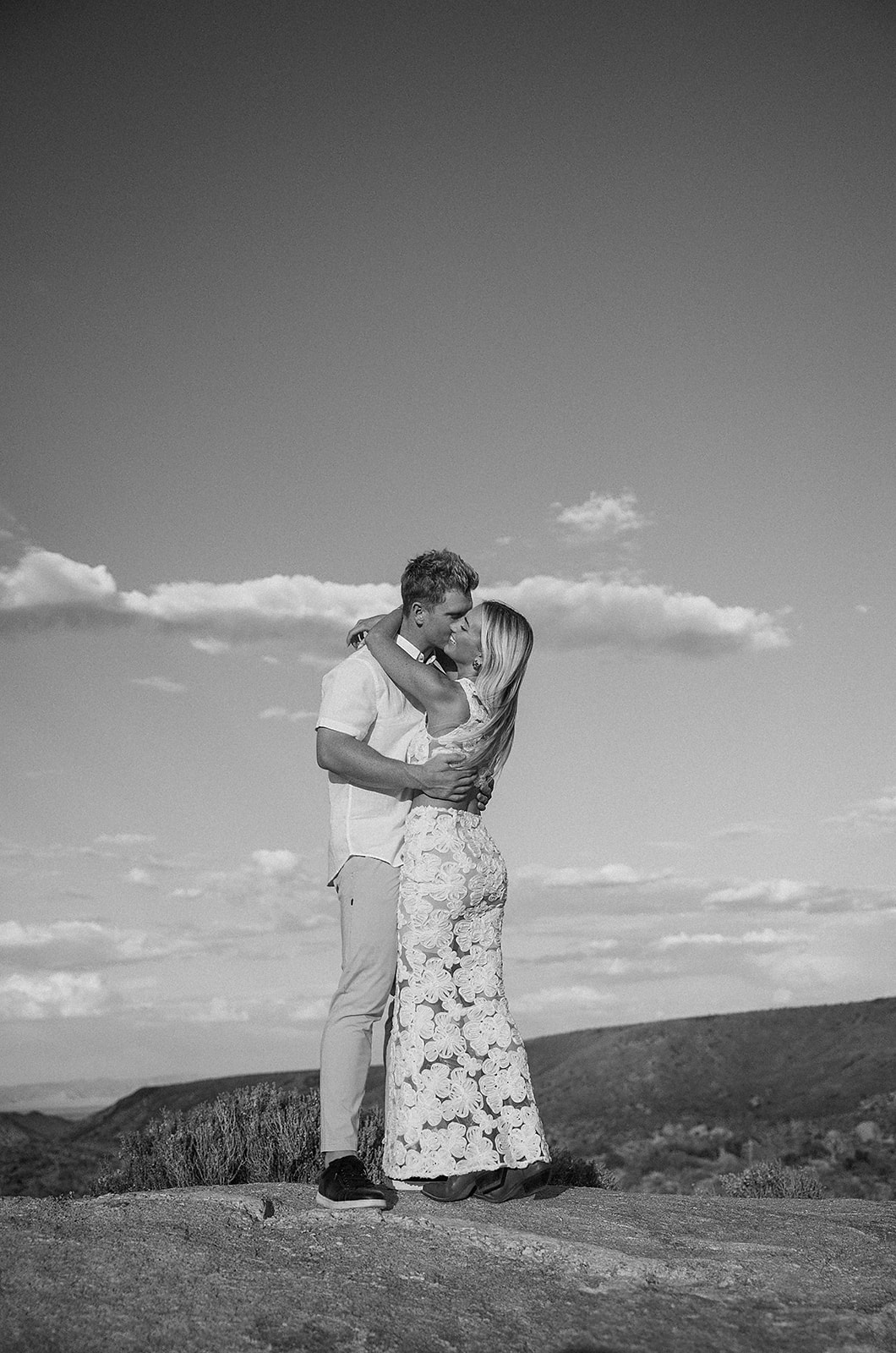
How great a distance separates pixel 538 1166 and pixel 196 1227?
67.1 inches

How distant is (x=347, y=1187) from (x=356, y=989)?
2.63ft

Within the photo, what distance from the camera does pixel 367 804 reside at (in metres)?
5.29

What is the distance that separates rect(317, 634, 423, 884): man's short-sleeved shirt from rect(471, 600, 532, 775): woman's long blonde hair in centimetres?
38

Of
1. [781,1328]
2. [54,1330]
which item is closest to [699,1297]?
[781,1328]

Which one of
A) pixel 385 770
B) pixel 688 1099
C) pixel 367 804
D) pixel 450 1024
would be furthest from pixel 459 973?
pixel 688 1099

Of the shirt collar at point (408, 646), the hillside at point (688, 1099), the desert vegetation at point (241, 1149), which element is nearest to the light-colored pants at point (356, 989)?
the shirt collar at point (408, 646)

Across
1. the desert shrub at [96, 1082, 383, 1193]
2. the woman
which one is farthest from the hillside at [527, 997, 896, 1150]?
the woman

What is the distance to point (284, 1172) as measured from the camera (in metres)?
7.67

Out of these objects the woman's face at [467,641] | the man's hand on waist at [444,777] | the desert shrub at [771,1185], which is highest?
the woman's face at [467,641]

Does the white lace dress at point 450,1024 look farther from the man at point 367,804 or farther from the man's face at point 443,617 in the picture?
the man's face at point 443,617

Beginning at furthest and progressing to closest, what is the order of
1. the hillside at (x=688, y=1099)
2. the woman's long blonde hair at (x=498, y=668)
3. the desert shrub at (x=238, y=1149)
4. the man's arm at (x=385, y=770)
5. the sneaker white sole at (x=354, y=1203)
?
the hillside at (x=688, y=1099), the desert shrub at (x=238, y=1149), the woman's long blonde hair at (x=498, y=668), the man's arm at (x=385, y=770), the sneaker white sole at (x=354, y=1203)

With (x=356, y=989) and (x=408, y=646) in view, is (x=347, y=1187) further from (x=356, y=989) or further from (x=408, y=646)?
(x=408, y=646)

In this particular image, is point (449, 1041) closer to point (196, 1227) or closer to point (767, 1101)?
point (196, 1227)

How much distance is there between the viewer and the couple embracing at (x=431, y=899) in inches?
202
